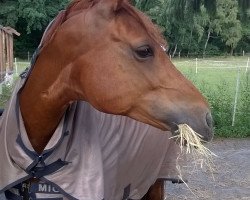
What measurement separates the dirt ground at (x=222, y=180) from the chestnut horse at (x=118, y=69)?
2525 millimetres

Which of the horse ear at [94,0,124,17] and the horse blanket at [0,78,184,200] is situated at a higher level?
the horse ear at [94,0,124,17]

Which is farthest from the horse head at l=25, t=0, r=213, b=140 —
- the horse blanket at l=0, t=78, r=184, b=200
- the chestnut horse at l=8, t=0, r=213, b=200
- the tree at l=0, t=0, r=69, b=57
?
the tree at l=0, t=0, r=69, b=57

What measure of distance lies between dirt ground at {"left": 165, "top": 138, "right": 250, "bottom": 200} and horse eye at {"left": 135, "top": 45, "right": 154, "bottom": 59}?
8.63 ft

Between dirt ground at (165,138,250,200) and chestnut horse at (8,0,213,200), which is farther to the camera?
dirt ground at (165,138,250,200)

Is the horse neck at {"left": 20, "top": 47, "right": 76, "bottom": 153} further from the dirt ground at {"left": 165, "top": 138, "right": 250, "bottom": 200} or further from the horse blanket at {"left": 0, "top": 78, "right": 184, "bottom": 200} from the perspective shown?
the dirt ground at {"left": 165, "top": 138, "right": 250, "bottom": 200}

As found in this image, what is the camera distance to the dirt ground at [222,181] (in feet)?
17.0

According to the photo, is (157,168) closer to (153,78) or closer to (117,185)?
(117,185)

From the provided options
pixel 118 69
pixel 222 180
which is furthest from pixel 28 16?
pixel 118 69

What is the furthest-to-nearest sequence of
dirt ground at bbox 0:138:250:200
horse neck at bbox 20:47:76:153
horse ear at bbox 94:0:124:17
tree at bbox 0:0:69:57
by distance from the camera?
tree at bbox 0:0:69:57 → dirt ground at bbox 0:138:250:200 → horse neck at bbox 20:47:76:153 → horse ear at bbox 94:0:124:17

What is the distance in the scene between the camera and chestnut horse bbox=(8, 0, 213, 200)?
1780 millimetres

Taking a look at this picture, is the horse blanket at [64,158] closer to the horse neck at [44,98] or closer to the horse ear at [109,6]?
the horse neck at [44,98]

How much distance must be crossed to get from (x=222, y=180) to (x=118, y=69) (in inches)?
169

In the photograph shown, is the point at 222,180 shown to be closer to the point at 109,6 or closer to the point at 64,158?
the point at 64,158

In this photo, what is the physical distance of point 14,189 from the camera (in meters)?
2.31
